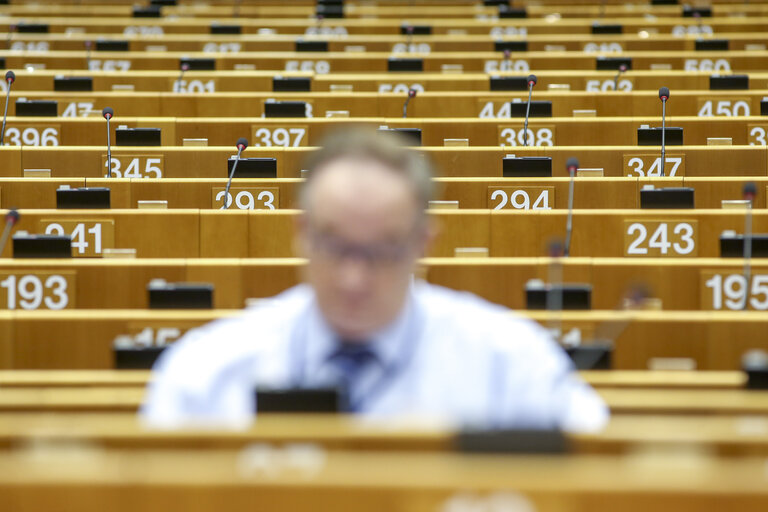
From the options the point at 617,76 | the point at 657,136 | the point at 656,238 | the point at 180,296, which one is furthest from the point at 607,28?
the point at 180,296

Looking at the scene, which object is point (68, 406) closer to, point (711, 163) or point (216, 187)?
point (216, 187)

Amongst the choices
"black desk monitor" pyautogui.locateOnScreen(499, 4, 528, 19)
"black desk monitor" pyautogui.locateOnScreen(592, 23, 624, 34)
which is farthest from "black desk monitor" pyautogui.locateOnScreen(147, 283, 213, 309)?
"black desk monitor" pyautogui.locateOnScreen(499, 4, 528, 19)

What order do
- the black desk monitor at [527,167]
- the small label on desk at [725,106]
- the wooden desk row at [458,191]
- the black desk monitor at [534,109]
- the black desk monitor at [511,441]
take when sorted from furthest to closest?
1. the small label on desk at [725,106]
2. the black desk monitor at [534,109]
3. the black desk monitor at [527,167]
4. the wooden desk row at [458,191]
5. the black desk monitor at [511,441]

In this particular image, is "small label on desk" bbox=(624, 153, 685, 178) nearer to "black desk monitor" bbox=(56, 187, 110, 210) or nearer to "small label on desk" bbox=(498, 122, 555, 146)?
"small label on desk" bbox=(498, 122, 555, 146)

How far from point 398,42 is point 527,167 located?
3.31m

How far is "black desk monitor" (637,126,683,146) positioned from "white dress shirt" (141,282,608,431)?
14.9 ft

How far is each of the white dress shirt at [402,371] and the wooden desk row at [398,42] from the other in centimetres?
693

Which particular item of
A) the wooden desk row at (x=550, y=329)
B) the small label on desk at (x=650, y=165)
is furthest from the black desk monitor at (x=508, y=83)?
the wooden desk row at (x=550, y=329)

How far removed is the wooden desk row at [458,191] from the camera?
4.99 metres

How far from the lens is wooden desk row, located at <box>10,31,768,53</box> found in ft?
26.5

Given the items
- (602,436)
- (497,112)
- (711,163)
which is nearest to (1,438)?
(602,436)

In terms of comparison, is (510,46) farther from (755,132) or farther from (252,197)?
(252,197)

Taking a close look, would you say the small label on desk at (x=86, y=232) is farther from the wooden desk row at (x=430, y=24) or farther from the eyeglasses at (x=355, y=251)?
the wooden desk row at (x=430, y=24)

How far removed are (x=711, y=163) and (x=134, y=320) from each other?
11.2ft
